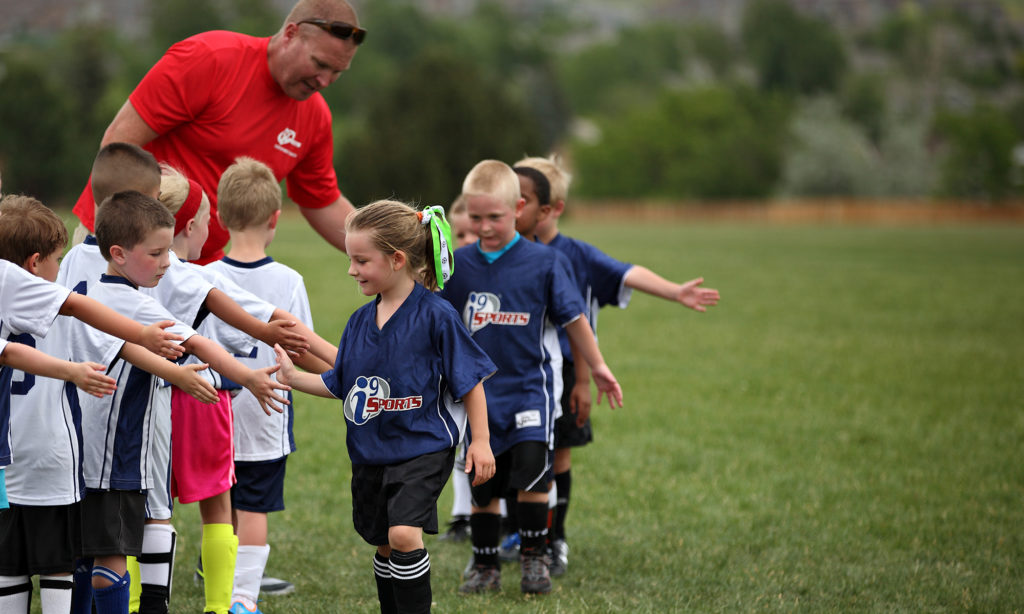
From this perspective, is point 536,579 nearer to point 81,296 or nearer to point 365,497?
point 365,497

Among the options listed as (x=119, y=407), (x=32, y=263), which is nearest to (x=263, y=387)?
(x=119, y=407)

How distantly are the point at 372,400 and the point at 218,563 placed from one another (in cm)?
102

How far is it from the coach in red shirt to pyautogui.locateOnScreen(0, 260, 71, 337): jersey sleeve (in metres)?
1.60

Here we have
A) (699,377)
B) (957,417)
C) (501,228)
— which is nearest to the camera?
(501,228)

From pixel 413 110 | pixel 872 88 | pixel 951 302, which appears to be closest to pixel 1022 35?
pixel 872 88

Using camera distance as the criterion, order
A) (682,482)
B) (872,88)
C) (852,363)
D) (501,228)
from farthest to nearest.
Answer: (872,88)
(852,363)
(682,482)
(501,228)

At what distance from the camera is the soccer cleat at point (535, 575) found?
202 inches

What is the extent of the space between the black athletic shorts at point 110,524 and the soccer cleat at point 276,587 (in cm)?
139

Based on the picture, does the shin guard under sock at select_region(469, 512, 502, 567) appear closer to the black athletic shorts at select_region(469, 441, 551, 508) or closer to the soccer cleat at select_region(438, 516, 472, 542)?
the black athletic shorts at select_region(469, 441, 551, 508)

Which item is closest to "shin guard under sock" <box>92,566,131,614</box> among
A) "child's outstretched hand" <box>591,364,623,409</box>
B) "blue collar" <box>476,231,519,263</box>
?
"blue collar" <box>476,231,519,263</box>

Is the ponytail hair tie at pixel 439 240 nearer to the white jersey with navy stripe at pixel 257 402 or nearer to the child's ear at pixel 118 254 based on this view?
the white jersey with navy stripe at pixel 257 402

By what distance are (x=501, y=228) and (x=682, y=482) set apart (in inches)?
121

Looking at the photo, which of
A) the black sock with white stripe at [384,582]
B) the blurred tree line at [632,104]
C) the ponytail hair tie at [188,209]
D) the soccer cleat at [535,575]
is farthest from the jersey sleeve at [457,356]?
the blurred tree line at [632,104]

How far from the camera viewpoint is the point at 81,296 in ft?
11.4
